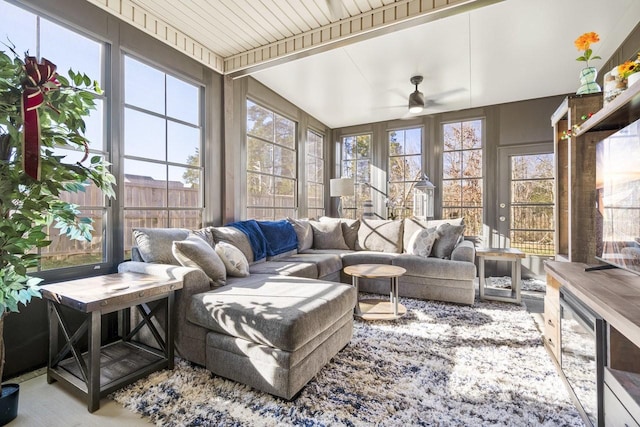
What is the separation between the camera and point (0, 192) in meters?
1.34

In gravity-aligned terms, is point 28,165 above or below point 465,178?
below

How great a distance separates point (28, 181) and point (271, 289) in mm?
1452

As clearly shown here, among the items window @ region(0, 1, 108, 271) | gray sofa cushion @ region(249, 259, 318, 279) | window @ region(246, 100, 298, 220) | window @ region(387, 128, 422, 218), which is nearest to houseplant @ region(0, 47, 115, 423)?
window @ region(0, 1, 108, 271)

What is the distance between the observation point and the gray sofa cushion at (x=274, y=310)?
1632mm

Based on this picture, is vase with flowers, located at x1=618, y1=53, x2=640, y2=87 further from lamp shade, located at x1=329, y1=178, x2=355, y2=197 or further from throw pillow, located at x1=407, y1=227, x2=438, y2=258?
lamp shade, located at x1=329, y1=178, x2=355, y2=197

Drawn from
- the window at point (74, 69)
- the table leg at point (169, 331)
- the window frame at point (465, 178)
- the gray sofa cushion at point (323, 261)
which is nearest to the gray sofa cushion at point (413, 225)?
the window frame at point (465, 178)

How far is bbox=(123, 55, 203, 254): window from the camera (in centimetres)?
260

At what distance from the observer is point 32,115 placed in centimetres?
141

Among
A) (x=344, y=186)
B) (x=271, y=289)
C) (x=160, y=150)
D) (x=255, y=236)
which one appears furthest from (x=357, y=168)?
(x=271, y=289)

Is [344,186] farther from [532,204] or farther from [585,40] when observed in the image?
[585,40]

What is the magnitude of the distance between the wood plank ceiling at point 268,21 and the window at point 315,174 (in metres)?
2.20

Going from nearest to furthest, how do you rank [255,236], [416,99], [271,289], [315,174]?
[271,289] → [255,236] → [416,99] → [315,174]

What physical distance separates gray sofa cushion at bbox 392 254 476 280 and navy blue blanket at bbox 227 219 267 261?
1.56 meters

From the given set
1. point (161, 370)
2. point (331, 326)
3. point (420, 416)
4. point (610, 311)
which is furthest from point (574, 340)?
point (161, 370)
